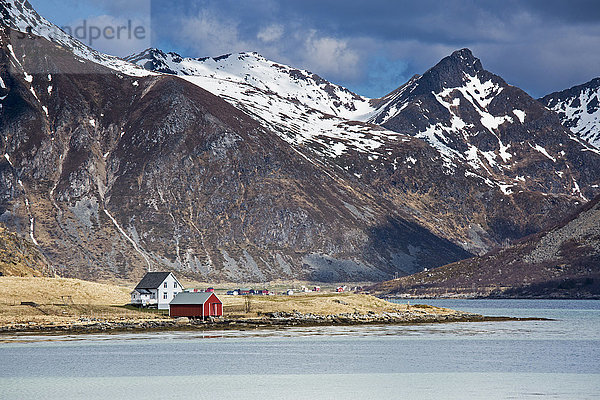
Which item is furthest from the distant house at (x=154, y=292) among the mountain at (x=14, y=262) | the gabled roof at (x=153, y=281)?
the mountain at (x=14, y=262)

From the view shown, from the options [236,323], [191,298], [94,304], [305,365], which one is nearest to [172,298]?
[191,298]

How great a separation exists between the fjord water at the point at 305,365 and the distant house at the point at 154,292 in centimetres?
2755

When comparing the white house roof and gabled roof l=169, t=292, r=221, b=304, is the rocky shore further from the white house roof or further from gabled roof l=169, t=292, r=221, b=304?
the white house roof

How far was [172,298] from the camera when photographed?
14950 centimetres

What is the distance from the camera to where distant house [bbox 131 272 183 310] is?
147 metres

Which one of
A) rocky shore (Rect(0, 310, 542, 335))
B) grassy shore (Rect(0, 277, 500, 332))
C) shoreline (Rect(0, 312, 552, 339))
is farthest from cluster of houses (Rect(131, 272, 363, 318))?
shoreline (Rect(0, 312, 552, 339))

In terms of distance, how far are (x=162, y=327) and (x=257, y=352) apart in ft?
128

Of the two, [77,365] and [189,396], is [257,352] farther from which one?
[189,396]

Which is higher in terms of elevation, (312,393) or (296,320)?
(296,320)

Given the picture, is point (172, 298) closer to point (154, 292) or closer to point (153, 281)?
point (154, 292)

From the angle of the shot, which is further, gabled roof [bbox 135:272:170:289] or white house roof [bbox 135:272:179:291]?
gabled roof [bbox 135:272:170:289]

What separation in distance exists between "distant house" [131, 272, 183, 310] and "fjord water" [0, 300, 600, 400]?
Result: 27.5 meters

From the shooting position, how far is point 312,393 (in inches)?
2514

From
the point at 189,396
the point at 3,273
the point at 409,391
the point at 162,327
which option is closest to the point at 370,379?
the point at 409,391
